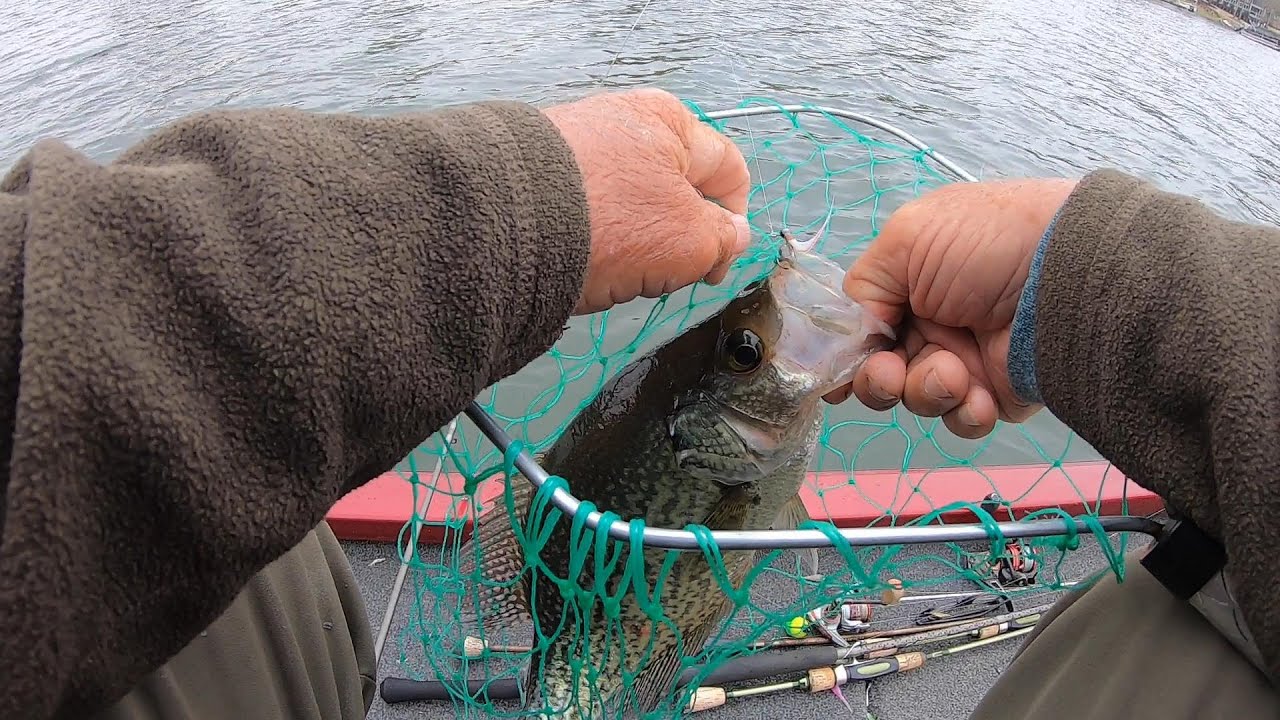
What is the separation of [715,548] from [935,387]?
0.71 metres

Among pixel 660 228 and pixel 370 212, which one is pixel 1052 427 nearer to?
pixel 660 228

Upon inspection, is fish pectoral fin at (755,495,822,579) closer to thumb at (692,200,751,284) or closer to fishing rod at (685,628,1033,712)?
fishing rod at (685,628,1033,712)

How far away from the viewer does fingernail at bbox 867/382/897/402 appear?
1.87m

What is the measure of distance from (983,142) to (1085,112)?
9.91 feet

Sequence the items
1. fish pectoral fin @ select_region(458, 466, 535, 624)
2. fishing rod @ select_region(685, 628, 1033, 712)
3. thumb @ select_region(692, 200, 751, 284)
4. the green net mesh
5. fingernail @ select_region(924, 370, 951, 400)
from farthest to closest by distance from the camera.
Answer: fishing rod @ select_region(685, 628, 1033, 712) < fish pectoral fin @ select_region(458, 466, 535, 624) < the green net mesh < fingernail @ select_region(924, 370, 951, 400) < thumb @ select_region(692, 200, 751, 284)

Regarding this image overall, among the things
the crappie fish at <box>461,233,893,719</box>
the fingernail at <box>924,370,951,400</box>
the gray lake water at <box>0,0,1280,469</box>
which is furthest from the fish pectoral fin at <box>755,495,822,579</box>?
the gray lake water at <box>0,0,1280,469</box>

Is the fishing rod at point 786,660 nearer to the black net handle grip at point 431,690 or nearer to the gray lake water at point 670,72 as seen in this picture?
the black net handle grip at point 431,690

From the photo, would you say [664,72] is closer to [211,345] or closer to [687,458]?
[687,458]

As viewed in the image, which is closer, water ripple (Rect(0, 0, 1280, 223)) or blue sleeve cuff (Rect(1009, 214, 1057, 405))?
blue sleeve cuff (Rect(1009, 214, 1057, 405))

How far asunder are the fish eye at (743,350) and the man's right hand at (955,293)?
0.90ft

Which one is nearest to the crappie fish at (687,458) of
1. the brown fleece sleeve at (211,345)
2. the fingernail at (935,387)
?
the fingernail at (935,387)

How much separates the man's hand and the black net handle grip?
209 centimetres

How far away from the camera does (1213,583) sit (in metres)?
1.20

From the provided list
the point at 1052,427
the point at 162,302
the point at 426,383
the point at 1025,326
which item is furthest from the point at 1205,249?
the point at 1052,427
